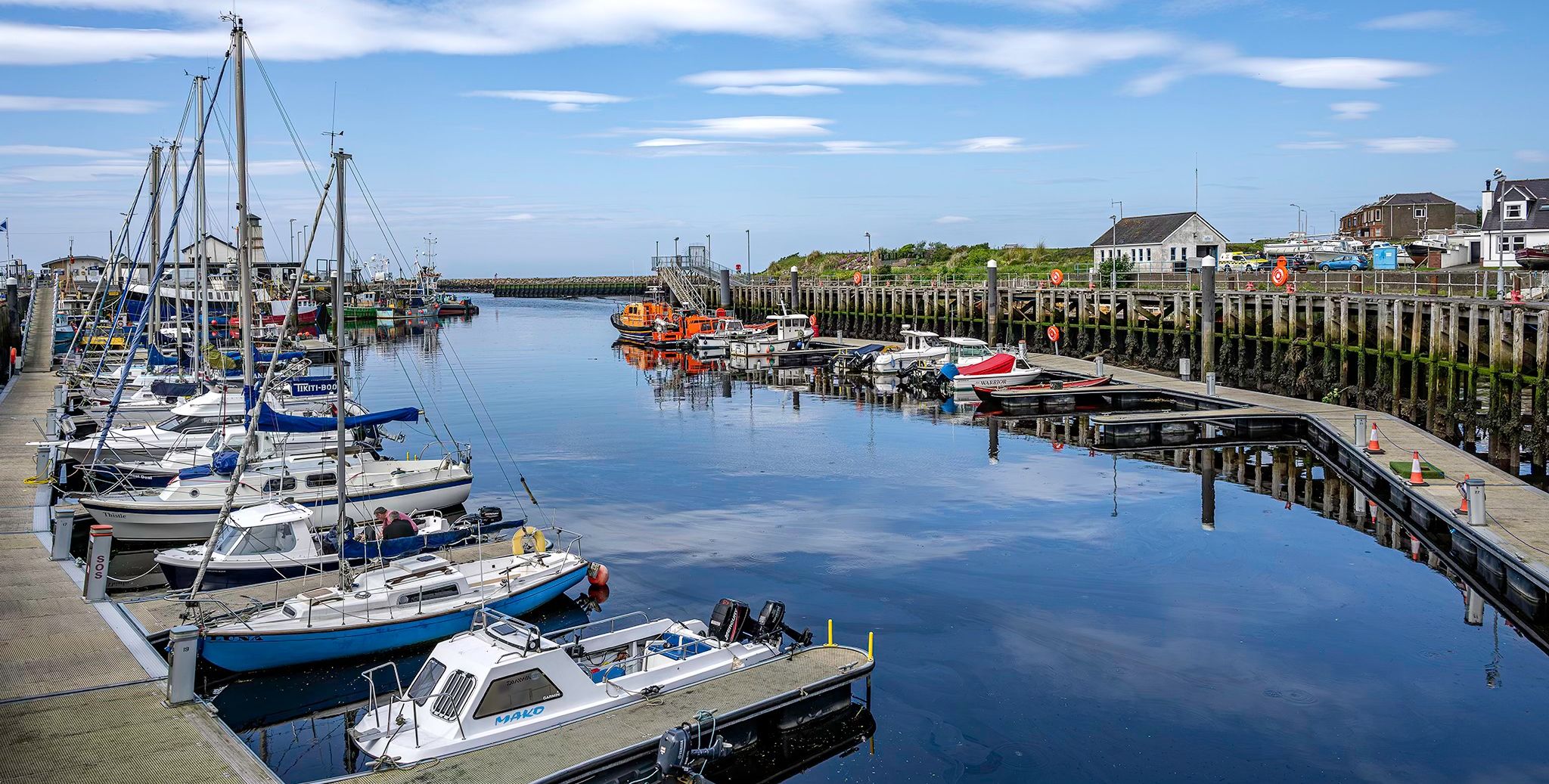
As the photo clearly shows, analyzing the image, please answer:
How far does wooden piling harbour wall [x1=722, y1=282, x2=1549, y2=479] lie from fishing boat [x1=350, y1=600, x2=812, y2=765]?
24454mm

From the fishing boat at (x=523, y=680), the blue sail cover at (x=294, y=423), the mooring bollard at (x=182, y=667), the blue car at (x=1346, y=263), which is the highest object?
the blue car at (x=1346, y=263)

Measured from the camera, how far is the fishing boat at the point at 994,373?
169 ft

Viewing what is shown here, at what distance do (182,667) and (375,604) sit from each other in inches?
189

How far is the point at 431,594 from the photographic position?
792 inches

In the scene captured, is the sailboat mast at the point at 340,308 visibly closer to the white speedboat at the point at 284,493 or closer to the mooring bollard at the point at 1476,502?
the white speedboat at the point at 284,493

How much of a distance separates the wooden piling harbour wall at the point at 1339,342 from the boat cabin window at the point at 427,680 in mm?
27867

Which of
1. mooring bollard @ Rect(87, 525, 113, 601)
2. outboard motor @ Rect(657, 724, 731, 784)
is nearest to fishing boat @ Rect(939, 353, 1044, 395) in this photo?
mooring bollard @ Rect(87, 525, 113, 601)

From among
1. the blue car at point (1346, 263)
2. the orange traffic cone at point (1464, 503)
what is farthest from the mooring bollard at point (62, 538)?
the blue car at point (1346, 263)

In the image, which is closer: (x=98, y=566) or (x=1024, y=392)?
(x=98, y=566)

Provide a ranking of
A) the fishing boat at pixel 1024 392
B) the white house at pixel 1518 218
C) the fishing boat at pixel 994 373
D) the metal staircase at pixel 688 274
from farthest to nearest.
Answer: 1. the metal staircase at pixel 688 274
2. the white house at pixel 1518 218
3. the fishing boat at pixel 994 373
4. the fishing boat at pixel 1024 392

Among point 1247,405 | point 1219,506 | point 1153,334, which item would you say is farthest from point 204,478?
point 1153,334

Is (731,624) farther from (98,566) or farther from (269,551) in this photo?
(98,566)

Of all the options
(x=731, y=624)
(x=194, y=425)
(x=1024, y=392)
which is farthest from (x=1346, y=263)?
(x=731, y=624)

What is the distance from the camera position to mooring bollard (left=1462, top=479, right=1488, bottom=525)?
2230 centimetres
